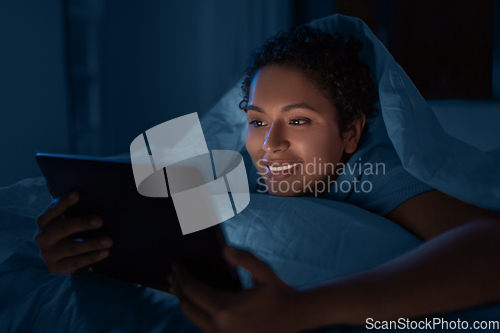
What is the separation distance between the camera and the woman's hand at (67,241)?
0.48 metres

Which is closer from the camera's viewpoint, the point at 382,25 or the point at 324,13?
the point at 382,25

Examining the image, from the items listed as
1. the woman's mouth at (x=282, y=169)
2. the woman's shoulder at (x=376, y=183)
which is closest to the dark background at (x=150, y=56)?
the woman's shoulder at (x=376, y=183)

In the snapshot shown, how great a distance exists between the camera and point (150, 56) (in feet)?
5.45

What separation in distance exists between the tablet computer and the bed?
0.16 ft

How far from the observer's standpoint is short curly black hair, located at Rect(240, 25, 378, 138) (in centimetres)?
75

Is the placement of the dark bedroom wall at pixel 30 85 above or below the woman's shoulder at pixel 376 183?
above

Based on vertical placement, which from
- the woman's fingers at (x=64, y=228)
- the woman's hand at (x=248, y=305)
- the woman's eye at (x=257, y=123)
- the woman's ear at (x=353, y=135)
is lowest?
the woman's hand at (x=248, y=305)

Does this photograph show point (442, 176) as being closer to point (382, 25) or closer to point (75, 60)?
point (382, 25)

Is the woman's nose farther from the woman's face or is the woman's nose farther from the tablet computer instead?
the tablet computer

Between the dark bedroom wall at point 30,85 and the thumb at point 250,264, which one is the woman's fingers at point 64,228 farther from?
the dark bedroom wall at point 30,85

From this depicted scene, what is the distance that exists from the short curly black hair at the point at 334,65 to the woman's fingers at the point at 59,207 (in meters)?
0.51

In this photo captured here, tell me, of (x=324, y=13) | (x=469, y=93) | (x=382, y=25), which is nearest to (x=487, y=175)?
(x=469, y=93)

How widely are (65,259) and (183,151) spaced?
0.59 m

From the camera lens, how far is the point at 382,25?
1.55 metres
